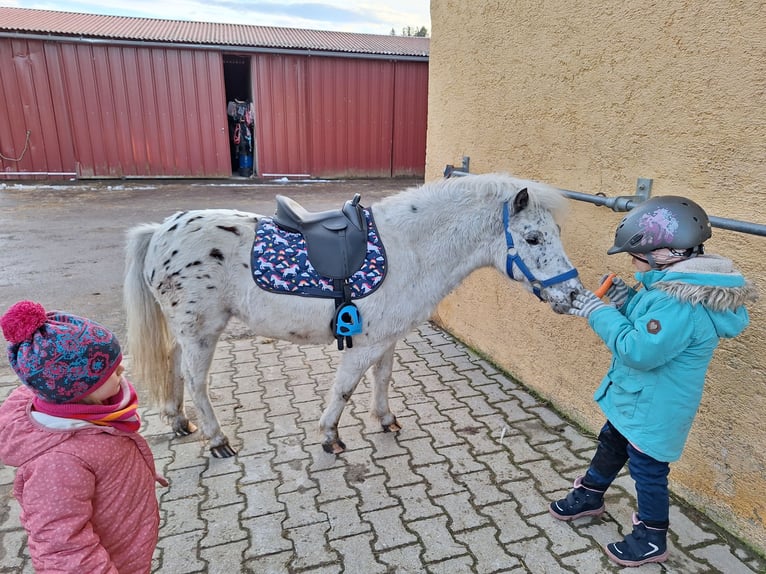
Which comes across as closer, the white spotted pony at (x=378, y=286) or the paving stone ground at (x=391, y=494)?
the paving stone ground at (x=391, y=494)

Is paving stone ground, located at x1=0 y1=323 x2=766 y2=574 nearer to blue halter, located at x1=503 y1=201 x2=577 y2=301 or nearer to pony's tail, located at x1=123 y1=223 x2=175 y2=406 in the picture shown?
pony's tail, located at x1=123 y1=223 x2=175 y2=406

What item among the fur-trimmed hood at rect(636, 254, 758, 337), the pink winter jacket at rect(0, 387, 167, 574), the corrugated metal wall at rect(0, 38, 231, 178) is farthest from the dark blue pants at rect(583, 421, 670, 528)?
the corrugated metal wall at rect(0, 38, 231, 178)

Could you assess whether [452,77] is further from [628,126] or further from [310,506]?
[310,506]

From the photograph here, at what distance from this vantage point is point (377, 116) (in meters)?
15.7

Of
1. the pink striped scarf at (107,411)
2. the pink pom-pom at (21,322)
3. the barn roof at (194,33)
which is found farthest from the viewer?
the barn roof at (194,33)

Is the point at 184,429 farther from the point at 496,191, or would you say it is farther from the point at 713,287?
the point at 713,287

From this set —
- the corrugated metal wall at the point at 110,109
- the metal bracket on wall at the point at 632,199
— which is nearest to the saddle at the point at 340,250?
the metal bracket on wall at the point at 632,199

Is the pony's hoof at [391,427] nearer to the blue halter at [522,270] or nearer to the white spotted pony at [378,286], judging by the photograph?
the white spotted pony at [378,286]

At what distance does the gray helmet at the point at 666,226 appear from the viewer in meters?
1.98

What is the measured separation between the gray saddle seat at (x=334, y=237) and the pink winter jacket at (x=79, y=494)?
136 cm

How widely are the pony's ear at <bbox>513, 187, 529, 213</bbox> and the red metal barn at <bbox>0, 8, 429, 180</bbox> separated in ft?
44.8

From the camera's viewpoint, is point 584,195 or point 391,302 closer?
point 391,302

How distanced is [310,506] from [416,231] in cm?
164

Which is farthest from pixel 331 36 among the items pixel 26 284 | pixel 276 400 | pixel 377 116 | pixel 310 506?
pixel 310 506
